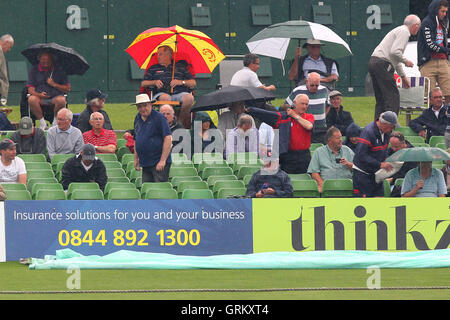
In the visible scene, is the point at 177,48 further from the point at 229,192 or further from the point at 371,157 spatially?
the point at 371,157

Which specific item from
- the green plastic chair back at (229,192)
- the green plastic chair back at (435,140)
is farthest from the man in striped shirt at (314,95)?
the green plastic chair back at (229,192)

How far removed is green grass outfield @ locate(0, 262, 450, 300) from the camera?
11.3 meters

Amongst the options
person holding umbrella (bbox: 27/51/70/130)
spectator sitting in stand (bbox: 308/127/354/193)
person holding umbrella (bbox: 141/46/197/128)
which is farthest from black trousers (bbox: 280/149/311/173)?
person holding umbrella (bbox: 27/51/70/130)

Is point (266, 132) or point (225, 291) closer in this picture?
point (225, 291)

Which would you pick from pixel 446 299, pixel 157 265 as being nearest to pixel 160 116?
pixel 157 265

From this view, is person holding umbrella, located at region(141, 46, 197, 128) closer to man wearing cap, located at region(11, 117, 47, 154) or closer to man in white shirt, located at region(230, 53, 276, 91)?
man in white shirt, located at region(230, 53, 276, 91)

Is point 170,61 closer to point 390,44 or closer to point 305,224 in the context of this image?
point 390,44

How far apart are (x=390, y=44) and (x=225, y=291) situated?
26.2 ft

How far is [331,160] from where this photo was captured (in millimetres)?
15875

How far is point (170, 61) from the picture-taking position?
18.2m

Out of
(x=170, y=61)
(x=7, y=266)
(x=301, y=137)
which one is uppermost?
(x=170, y=61)

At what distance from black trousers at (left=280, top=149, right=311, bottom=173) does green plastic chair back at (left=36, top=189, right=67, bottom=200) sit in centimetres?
327

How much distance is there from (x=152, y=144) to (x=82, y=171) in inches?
40.2

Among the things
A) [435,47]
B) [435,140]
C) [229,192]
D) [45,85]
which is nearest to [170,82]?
[45,85]
